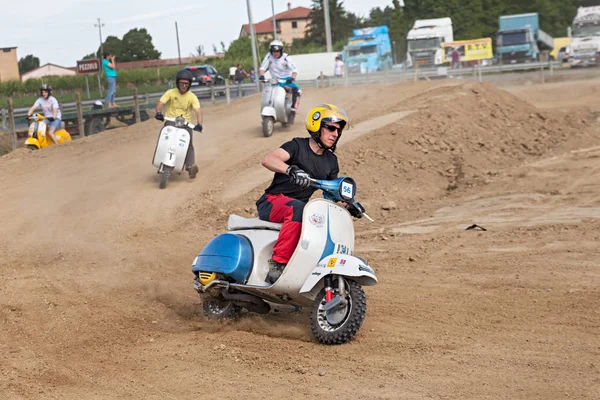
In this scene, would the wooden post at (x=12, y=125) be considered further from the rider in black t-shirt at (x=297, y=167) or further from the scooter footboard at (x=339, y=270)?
the scooter footboard at (x=339, y=270)

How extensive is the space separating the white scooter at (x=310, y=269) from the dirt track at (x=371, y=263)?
0.26m

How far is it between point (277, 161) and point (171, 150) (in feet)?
27.4

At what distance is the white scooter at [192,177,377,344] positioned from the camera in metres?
6.62

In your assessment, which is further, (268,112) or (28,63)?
(28,63)

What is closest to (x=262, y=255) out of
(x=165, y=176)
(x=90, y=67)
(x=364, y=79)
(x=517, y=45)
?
(x=165, y=176)

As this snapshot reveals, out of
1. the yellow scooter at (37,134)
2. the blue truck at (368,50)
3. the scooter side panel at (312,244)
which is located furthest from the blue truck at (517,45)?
the scooter side panel at (312,244)

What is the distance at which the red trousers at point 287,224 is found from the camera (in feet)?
22.8

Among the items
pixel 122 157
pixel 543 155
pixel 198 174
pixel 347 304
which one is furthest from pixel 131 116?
pixel 347 304

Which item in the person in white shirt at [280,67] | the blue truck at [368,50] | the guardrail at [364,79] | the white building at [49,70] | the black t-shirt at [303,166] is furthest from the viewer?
the white building at [49,70]

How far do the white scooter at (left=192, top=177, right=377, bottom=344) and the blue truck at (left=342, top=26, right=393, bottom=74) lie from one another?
46.6 meters

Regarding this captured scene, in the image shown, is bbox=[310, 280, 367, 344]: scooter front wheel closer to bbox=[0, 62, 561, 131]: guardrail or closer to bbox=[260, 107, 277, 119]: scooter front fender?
bbox=[260, 107, 277, 119]: scooter front fender

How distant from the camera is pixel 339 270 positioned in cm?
658

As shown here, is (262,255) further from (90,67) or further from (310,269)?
(90,67)

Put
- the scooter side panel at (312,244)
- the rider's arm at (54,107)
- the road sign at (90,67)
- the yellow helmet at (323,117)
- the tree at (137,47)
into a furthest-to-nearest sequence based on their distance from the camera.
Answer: the tree at (137,47), the road sign at (90,67), the rider's arm at (54,107), the yellow helmet at (323,117), the scooter side panel at (312,244)
